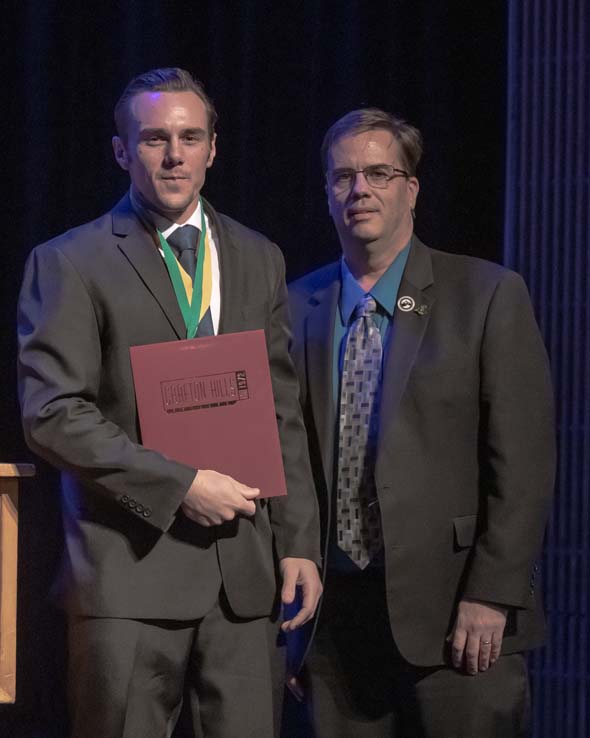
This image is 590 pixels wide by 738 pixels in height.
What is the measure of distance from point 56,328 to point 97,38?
1.59m

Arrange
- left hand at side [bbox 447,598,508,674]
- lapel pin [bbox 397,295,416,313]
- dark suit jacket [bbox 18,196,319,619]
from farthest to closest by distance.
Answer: lapel pin [bbox 397,295,416,313], left hand at side [bbox 447,598,508,674], dark suit jacket [bbox 18,196,319,619]

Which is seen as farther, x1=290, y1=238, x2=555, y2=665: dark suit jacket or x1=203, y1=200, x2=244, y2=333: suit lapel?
x1=290, y1=238, x2=555, y2=665: dark suit jacket

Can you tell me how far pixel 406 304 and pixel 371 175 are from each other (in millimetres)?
300

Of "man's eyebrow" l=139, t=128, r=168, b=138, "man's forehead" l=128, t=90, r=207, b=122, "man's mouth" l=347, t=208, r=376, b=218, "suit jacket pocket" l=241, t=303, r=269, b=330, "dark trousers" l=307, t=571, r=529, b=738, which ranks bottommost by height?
"dark trousers" l=307, t=571, r=529, b=738

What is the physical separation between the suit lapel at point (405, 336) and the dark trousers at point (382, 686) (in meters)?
0.33

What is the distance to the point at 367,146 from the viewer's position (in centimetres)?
256

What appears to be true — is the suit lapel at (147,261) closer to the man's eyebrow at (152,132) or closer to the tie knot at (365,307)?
the man's eyebrow at (152,132)

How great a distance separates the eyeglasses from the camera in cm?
255

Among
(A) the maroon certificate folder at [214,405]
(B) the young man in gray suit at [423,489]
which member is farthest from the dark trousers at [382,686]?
(A) the maroon certificate folder at [214,405]

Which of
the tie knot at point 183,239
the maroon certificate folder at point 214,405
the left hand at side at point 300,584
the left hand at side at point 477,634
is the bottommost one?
the left hand at side at point 477,634

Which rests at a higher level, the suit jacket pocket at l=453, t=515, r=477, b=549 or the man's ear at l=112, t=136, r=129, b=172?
the man's ear at l=112, t=136, r=129, b=172

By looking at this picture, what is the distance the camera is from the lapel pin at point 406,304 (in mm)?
2500

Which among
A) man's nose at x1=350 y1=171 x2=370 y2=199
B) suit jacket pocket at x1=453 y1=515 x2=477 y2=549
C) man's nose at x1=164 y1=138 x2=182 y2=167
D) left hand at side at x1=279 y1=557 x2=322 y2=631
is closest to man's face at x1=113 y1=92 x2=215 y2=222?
man's nose at x1=164 y1=138 x2=182 y2=167

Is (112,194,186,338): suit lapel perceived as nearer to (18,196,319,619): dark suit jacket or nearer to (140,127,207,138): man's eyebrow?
(18,196,319,619): dark suit jacket
